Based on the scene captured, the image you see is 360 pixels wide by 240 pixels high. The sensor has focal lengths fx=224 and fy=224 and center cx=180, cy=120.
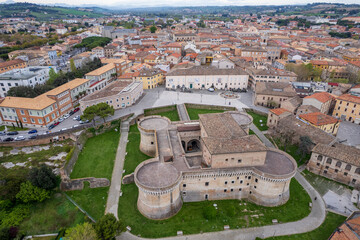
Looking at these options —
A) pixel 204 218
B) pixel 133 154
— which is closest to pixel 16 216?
pixel 133 154

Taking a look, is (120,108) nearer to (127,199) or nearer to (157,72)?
(157,72)

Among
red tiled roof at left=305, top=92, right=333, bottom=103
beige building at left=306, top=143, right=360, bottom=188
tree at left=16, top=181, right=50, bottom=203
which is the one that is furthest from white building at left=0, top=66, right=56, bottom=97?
red tiled roof at left=305, top=92, right=333, bottom=103

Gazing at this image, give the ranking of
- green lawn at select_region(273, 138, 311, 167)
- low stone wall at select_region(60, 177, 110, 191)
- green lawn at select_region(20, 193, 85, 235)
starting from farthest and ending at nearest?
green lawn at select_region(273, 138, 311, 167)
low stone wall at select_region(60, 177, 110, 191)
green lawn at select_region(20, 193, 85, 235)

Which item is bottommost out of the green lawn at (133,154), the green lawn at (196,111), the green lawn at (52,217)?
the green lawn at (52,217)

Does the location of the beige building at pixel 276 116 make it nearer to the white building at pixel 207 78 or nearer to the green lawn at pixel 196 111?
the green lawn at pixel 196 111

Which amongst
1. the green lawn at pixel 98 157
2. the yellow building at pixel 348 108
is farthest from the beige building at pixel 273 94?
the green lawn at pixel 98 157

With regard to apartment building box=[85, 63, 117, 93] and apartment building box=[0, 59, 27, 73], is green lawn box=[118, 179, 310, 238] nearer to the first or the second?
apartment building box=[85, 63, 117, 93]
